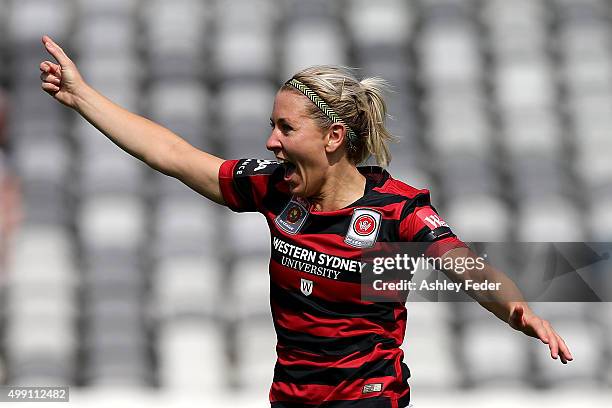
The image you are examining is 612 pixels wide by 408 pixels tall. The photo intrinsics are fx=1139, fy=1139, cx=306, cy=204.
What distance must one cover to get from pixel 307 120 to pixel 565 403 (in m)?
1.84

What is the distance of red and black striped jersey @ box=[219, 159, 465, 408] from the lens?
8.22 ft

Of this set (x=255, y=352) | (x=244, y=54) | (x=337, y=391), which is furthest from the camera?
(x=244, y=54)

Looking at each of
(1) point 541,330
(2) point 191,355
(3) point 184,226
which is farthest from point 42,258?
(1) point 541,330

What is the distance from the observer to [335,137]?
256 cm

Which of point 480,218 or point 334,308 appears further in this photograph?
point 480,218

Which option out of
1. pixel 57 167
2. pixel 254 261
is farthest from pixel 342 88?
pixel 57 167

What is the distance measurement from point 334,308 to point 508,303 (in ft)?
1.26

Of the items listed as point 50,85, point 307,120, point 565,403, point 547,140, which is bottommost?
point 565,403

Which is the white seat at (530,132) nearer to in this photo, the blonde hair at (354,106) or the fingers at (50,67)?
the blonde hair at (354,106)

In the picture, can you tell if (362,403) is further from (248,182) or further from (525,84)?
(525,84)

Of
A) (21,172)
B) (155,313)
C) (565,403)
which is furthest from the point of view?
(21,172)

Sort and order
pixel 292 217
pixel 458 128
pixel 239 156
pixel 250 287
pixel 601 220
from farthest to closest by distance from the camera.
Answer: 1. pixel 458 128
2. pixel 239 156
3. pixel 601 220
4. pixel 250 287
5. pixel 292 217

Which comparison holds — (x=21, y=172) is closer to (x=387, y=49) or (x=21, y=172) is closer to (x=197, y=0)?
(x=197, y=0)

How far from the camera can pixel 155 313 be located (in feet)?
14.7
